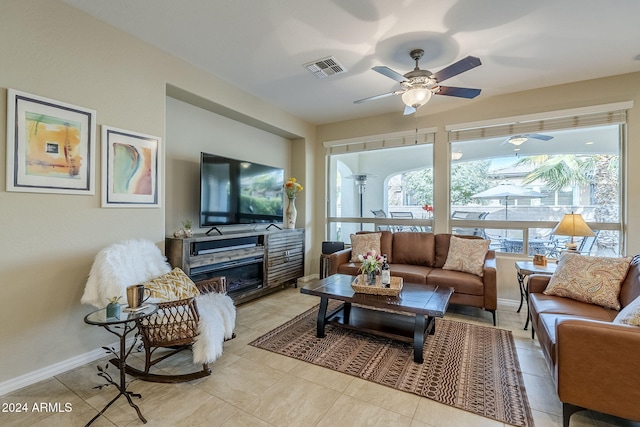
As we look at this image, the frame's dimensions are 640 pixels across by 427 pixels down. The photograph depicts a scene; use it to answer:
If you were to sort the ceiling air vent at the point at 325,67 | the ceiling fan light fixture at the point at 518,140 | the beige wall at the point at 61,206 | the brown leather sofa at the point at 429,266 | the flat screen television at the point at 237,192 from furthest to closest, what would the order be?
the ceiling fan light fixture at the point at 518,140
the flat screen television at the point at 237,192
the brown leather sofa at the point at 429,266
the ceiling air vent at the point at 325,67
the beige wall at the point at 61,206

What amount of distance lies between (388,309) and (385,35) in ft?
8.23

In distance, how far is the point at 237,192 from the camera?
3.78 m

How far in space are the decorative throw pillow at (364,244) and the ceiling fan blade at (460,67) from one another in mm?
2398

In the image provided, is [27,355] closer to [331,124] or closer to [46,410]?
[46,410]

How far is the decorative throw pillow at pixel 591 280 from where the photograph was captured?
7.50 ft

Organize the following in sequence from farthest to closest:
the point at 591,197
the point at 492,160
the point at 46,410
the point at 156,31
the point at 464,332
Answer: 1. the point at 492,160
2. the point at 591,197
3. the point at 464,332
4. the point at 156,31
5. the point at 46,410

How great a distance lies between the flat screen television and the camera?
3.42 meters

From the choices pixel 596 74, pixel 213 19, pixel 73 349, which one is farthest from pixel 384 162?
pixel 73 349

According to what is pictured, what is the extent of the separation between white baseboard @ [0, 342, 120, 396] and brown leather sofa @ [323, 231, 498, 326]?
277 cm

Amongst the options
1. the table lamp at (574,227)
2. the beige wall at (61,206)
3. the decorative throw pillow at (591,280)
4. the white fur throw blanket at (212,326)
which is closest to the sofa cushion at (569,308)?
the decorative throw pillow at (591,280)

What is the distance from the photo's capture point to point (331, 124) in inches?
208

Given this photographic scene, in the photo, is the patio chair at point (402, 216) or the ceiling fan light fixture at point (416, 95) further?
the patio chair at point (402, 216)

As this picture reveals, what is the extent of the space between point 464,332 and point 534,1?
9.81ft

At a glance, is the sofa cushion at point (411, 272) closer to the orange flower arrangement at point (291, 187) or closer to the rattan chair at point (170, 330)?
the orange flower arrangement at point (291, 187)
